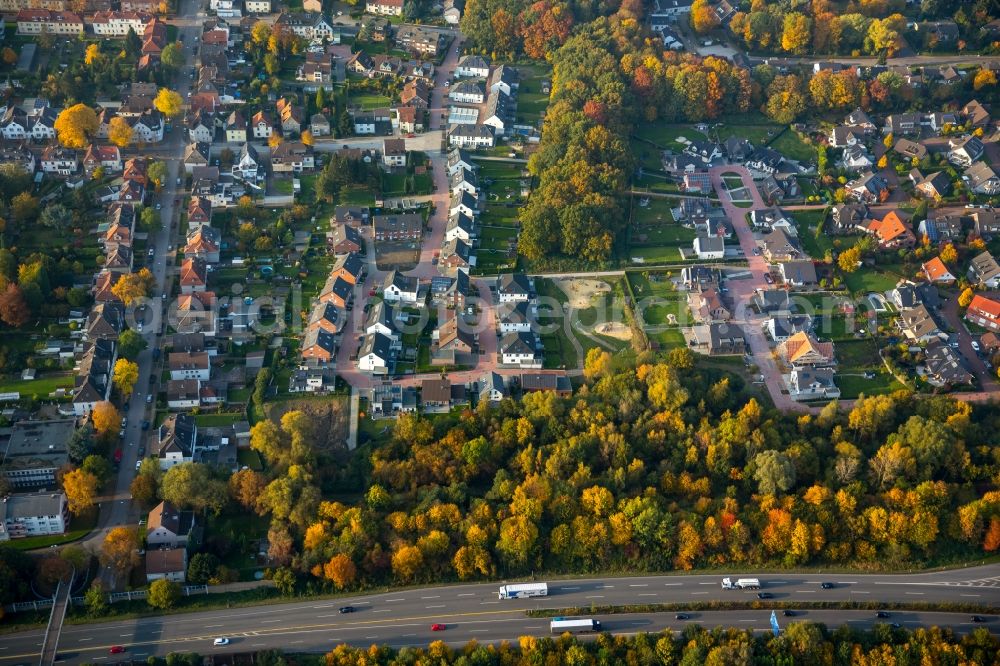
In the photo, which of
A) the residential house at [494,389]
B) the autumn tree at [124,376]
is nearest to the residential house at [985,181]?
the residential house at [494,389]

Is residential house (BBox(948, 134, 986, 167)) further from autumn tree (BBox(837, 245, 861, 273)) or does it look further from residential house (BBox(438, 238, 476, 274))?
residential house (BBox(438, 238, 476, 274))

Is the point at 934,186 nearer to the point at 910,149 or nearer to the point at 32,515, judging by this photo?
the point at 910,149

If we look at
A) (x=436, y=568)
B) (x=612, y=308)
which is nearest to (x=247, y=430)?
(x=436, y=568)

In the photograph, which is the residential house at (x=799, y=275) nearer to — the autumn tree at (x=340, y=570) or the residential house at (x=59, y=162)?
the autumn tree at (x=340, y=570)

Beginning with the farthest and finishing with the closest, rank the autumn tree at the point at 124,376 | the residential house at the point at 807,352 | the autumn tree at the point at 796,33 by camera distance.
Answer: the autumn tree at the point at 796,33, the residential house at the point at 807,352, the autumn tree at the point at 124,376

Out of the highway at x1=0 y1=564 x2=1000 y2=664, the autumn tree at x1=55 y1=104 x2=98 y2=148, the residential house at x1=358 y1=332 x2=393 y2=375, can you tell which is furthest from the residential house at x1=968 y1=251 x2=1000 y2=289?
the autumn tree at x1=55 y1=104 x2=98 y2=148
